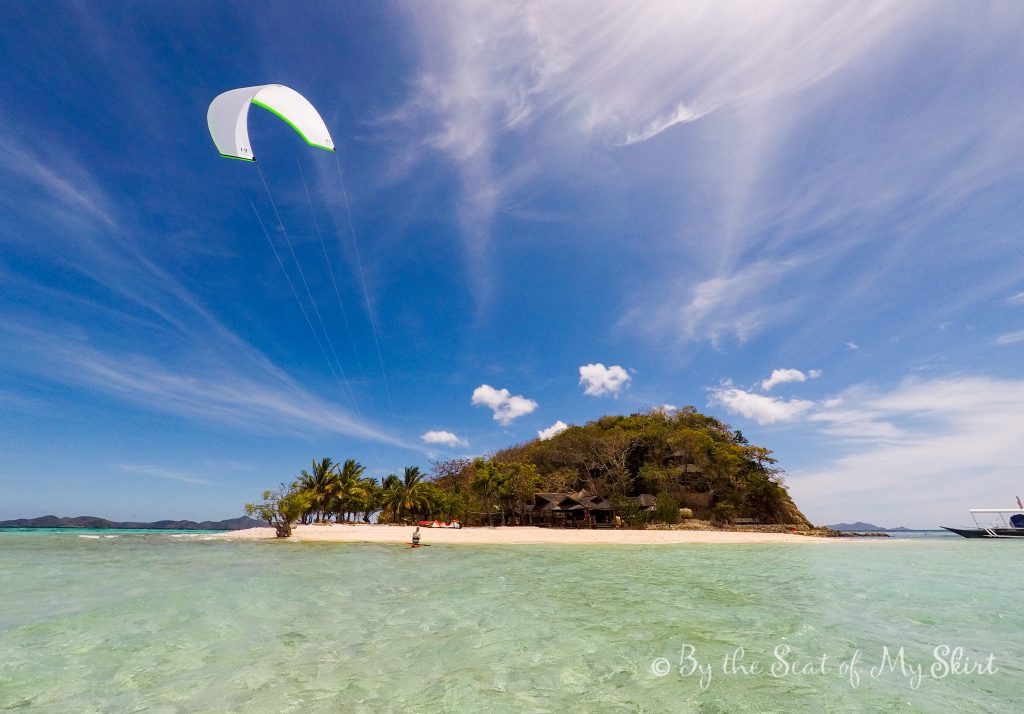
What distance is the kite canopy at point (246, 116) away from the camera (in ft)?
33.5

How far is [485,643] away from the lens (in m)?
5.70

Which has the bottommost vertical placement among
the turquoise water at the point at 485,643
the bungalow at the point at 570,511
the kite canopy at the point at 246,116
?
the turquoise water at the point at 485,643

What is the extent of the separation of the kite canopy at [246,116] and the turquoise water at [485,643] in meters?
9.38

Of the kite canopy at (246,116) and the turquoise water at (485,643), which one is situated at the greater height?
the kite canopy at (246,116)

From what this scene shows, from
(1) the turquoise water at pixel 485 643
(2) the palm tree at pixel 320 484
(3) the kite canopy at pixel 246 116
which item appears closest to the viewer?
(1) the turquoise water at pixel 485 643

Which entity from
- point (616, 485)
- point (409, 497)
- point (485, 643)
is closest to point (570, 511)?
point (616, 485)

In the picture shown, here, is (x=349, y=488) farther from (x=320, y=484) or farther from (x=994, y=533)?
(x=994, y=533)

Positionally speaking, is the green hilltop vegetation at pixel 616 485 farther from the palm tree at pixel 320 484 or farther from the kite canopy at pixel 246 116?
the kite canopy at pixel 246 116

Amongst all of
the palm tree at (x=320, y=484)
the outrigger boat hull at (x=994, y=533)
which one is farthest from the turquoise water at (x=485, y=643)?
the outrigger boat hull at (x=994, y=533)

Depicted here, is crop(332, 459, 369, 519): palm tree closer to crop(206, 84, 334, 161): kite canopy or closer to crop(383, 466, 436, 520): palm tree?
crop(383, 466, 436, 520): palm tree

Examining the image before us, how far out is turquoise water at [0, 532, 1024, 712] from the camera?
408cm

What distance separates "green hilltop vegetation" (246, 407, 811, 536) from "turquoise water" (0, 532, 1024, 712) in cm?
3393

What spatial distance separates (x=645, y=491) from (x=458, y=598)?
1801 inches

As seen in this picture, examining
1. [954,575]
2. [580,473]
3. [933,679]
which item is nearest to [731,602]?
[933,679]
